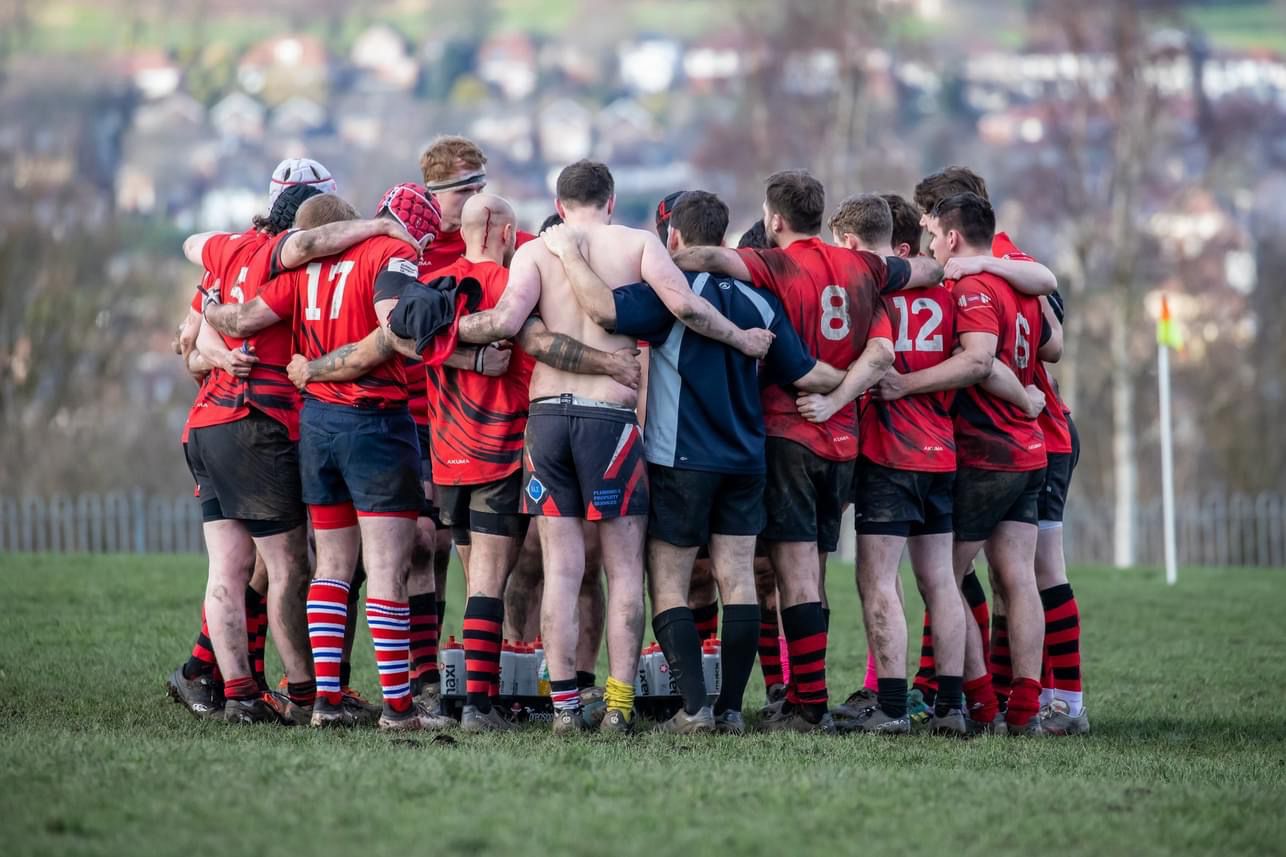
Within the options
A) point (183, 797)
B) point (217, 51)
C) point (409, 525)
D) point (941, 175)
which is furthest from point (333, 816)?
point (217, 51)

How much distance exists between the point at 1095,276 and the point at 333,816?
116 feet

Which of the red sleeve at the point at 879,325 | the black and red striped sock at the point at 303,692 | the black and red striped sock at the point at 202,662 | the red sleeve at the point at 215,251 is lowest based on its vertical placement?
the black and red striped sock at the point at 303,692

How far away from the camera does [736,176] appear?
4025 centimetres

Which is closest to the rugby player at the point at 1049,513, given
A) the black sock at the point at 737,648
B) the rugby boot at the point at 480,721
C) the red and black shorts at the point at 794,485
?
the red and black shorts at the point at 794,485

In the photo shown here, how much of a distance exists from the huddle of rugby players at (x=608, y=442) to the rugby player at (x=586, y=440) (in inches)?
0.5

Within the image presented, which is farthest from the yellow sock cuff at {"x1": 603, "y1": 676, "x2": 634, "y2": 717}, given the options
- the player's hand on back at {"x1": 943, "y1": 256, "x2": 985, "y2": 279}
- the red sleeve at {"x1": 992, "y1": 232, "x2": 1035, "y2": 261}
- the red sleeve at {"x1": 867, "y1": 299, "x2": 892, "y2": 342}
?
the red sleeve at {"x1": 992, "y1": 232, "x2": 1035, "y2": 261}

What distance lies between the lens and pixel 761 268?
786 cm

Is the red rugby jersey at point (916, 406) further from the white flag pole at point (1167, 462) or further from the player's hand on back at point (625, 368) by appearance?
the white flag pole at point (1167, 462)

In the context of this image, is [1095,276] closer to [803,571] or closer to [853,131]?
[853,131]

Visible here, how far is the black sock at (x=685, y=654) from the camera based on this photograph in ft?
25.0

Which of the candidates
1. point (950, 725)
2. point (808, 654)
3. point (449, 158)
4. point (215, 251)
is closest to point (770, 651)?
point (808, 654)

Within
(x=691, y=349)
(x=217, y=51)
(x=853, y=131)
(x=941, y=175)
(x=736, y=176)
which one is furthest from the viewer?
(x=217, y=51)

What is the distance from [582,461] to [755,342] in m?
0.93

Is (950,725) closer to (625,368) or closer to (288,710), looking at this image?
(625,368)
